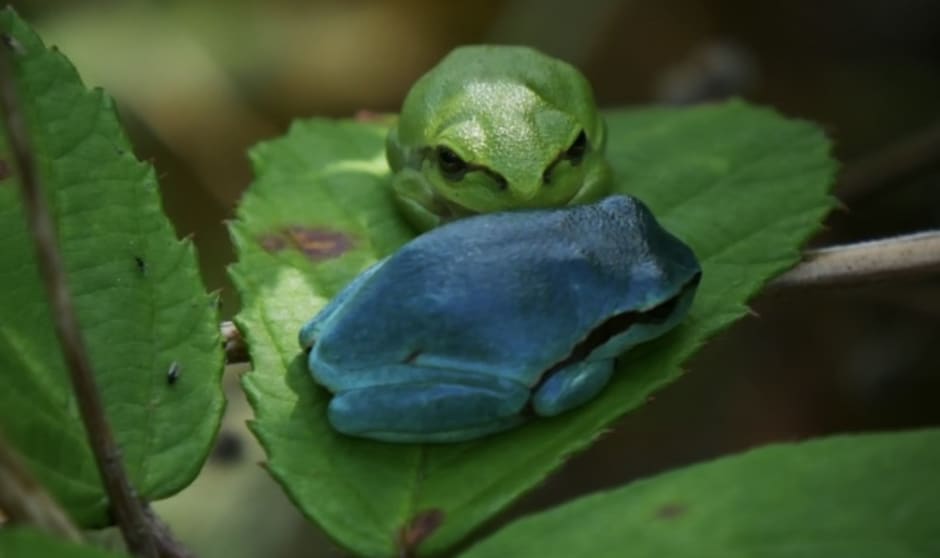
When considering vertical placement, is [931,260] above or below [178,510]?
above

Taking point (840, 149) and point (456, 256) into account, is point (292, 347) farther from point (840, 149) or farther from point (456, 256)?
point (840, 149)

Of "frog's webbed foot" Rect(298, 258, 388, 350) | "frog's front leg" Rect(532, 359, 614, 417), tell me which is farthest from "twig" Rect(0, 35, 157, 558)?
"frog's front leg" Rect(532, 359, 614, 417)

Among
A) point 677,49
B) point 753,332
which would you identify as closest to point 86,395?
point 753,332

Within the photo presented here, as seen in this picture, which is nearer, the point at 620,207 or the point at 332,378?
the point at 332,378

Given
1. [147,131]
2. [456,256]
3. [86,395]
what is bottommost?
[147,131]

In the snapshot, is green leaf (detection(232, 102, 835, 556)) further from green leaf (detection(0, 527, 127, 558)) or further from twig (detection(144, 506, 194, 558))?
green leaf (detection(0, 527, 127, 558))

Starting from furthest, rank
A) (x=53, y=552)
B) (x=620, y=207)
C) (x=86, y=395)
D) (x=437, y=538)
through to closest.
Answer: (x=620, y=207) → (x=437, y=538) → (x=86, y=395) → (x=53, y=552)

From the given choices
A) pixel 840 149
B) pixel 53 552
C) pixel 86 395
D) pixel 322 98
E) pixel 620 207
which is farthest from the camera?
pixel 322 98
